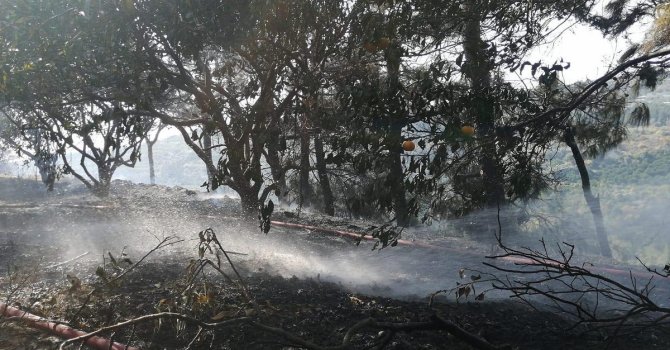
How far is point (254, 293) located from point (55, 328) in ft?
5.38

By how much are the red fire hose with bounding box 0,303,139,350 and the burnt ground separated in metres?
0.07

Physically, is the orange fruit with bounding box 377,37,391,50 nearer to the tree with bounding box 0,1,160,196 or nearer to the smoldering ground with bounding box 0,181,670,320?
the smoldering ground with bounding box 0,181,670,320

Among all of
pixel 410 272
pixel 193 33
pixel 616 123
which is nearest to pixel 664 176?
pixel 616 123

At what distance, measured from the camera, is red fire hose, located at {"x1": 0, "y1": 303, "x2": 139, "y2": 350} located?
3648mm

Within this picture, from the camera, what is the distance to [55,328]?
389 cm

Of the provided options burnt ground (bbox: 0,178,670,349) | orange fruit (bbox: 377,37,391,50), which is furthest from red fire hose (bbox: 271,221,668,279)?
orange fruit (bbox: 377,37,391,50)

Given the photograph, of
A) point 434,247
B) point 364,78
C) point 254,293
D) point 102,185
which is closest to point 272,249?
point 434,247

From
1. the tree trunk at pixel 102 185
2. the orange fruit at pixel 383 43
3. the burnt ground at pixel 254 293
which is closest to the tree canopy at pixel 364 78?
the orange fruit at pixel 383 43

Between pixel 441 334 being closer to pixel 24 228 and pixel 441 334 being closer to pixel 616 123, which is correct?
pixel 616 123

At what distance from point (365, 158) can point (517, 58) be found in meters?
1.74

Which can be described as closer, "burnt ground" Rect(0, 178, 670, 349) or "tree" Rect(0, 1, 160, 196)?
"burnt ground" Rect(0, 178, 670, 349)

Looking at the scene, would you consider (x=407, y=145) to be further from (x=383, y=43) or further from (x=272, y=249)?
(x=272, y=249)

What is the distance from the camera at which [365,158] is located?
14.3 feet

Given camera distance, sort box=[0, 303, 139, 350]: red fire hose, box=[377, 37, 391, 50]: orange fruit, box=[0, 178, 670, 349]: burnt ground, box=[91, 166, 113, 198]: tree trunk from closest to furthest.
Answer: box=[0, 303, 139, 350]: red fire hose, box=[0, 178, 670, 349]: burnt ground, box=[377, 37, 391, 50]: orange fruit, box=[91, 166, 113, 198]: tree trunk
